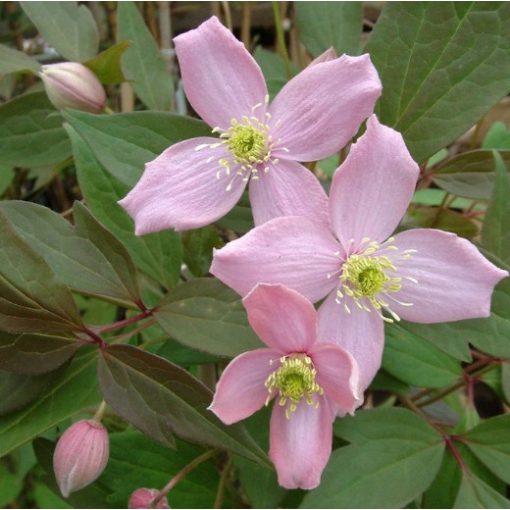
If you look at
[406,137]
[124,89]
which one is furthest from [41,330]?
[124,89]

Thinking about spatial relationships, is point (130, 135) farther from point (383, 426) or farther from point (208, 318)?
point (383, 426)

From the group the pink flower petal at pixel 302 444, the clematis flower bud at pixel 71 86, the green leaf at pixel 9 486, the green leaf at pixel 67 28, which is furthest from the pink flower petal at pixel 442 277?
the green leaf at pixel 9 486

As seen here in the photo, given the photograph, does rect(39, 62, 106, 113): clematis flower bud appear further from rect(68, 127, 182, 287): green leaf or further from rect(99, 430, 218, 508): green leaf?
rect(99, 430, 218, 508): green leaf

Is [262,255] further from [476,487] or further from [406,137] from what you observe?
[476,487]

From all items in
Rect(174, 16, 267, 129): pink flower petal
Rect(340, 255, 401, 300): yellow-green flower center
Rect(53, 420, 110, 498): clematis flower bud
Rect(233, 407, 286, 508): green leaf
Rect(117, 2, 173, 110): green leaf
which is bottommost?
Rect(233, 407, 286, 508): green leaf

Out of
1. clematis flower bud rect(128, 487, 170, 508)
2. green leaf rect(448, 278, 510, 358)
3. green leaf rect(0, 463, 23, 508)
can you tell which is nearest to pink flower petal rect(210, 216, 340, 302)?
green leaf rect(448, 278, 510, 358)

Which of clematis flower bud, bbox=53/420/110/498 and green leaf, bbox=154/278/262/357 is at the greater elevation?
green leaf, bbox=154/278/262/357

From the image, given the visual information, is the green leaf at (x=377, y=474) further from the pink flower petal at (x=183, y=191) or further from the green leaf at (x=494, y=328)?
the pink flower petal at (x=183, y=191)
